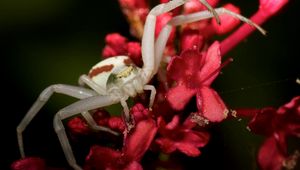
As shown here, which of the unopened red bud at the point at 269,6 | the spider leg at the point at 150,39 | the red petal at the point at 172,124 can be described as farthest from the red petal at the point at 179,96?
the unopened red bud at the point at 269,6

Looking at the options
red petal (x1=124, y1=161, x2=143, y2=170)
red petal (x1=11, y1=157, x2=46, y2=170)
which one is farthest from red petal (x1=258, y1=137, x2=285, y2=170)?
red petal (x1=11, y1=157, x2=46, y2=170)

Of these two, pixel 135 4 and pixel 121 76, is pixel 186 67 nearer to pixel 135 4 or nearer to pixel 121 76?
pixel 121 76

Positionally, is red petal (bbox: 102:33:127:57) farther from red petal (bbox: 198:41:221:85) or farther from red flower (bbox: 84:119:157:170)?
red flower (bbox: 84:119:157:170)

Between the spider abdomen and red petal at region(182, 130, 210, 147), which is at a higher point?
the spider abdomen

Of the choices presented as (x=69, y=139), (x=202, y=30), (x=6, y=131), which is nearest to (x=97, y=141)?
(x=69, y=139)

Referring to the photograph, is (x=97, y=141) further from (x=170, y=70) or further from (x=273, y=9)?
(x=273, y=9)
